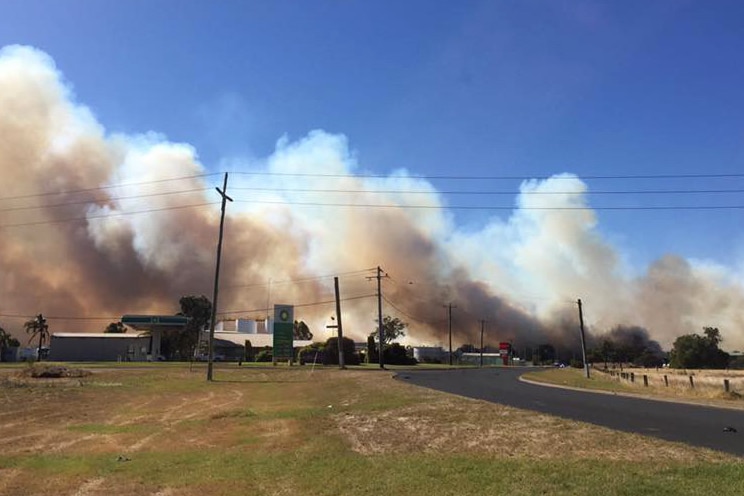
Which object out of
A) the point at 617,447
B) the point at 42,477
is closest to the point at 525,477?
the point at 617,447

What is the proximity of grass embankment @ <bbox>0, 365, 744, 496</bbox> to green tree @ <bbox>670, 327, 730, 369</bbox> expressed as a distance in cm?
12910

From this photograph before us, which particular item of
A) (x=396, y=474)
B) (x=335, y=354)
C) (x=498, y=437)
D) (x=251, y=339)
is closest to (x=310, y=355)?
(x=335, y=354)

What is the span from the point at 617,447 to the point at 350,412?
1003 cm

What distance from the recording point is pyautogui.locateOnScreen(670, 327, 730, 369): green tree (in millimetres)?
132500

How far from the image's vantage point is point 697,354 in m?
133

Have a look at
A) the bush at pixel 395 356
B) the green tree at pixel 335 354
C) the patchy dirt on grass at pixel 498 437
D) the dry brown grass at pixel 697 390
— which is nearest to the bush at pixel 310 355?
the green tree at pixel 335 354

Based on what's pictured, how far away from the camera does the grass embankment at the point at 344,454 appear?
30.6 ft

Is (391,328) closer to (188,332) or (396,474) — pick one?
(188,332)

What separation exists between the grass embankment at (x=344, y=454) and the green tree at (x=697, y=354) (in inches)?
5083

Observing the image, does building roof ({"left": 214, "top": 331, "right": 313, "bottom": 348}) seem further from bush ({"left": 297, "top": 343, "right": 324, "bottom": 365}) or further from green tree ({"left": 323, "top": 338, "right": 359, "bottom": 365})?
bush ({"left": 297, "top": 343, "right": 324, "bottom": 365})

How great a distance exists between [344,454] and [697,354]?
459 ft

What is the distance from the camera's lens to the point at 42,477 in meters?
11.0

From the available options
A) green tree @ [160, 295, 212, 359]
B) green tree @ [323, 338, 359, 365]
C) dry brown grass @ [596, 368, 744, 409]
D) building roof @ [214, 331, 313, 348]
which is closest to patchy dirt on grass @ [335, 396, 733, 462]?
dry brown grass @ [596, 368, 744, 409]

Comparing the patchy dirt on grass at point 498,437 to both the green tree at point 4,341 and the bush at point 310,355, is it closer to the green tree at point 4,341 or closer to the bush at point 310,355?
the bush at point 310,355
